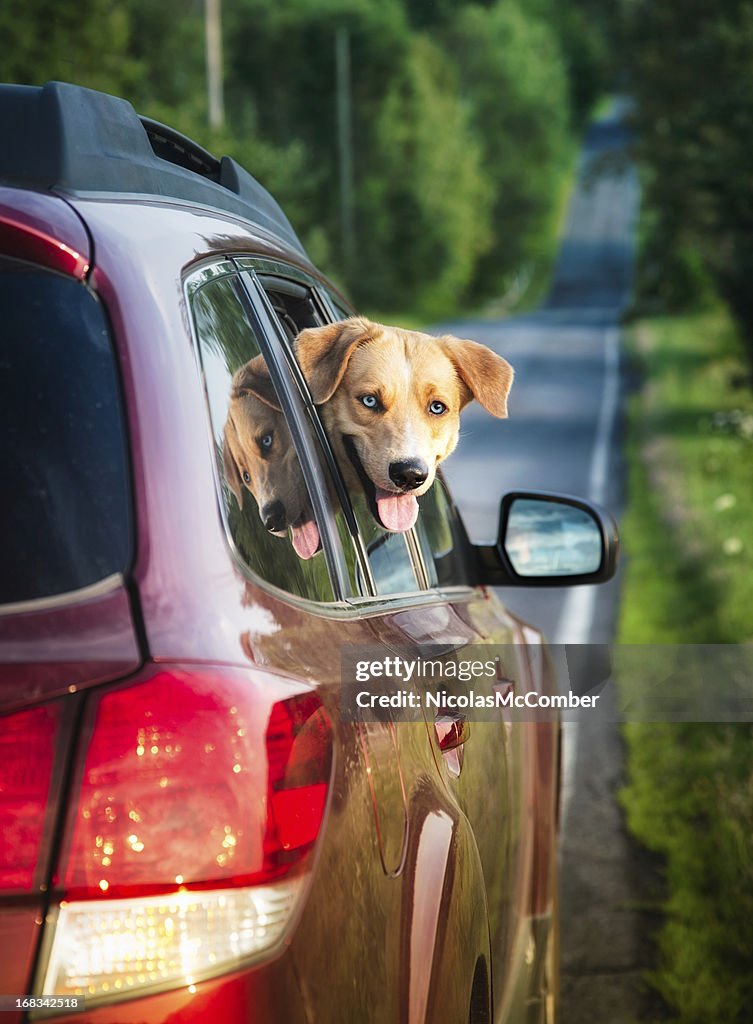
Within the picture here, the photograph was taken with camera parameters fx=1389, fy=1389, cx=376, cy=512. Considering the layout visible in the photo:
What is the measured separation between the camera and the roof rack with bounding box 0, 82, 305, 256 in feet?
5.65

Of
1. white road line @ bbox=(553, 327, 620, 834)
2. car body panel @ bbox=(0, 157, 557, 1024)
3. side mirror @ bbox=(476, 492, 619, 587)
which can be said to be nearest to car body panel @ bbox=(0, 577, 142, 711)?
car body panel @ bbox=(0, 157, 557, 1024)

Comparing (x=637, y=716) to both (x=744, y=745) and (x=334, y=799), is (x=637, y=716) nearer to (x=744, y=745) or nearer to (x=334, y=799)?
(x=744, y=745)

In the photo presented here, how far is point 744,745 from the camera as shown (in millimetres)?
5906

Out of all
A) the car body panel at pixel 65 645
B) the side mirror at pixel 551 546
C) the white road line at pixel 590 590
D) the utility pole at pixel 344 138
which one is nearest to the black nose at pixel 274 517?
the car body panel at pixel 65 645

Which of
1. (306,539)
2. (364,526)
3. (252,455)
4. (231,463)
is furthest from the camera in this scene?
(364,526)

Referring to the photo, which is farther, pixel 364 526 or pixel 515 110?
pixel 515 110

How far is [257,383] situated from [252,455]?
0.55ft

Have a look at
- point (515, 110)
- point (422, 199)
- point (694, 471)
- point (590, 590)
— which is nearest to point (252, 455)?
point (590, 590)

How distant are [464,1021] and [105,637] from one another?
97 centimetres

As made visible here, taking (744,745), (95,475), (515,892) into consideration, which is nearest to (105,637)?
(95,475)

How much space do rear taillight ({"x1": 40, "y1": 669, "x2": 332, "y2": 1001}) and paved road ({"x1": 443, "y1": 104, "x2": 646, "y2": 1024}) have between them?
939mm

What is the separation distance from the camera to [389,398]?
1947 mm

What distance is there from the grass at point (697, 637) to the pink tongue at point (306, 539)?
282 centimetres

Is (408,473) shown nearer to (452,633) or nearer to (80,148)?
(452,633)
